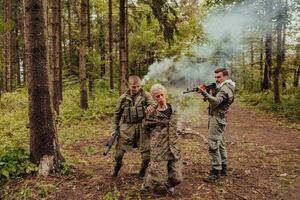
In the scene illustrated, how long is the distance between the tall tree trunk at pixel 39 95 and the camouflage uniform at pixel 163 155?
81.7 inches

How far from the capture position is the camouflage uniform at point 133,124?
22.1 feet

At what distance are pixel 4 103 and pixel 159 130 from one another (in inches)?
613

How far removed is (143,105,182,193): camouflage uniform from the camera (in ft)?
20.1

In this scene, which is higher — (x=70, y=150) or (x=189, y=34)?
(x=189, y=34)

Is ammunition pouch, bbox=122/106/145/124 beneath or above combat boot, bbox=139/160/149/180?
above

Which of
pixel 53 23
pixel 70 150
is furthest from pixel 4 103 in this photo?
pixel 70 150

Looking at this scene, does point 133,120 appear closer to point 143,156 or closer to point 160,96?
point 143,156

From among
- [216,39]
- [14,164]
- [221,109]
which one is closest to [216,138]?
[221,109]

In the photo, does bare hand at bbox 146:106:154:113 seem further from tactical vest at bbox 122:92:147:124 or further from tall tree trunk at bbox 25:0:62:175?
tall tree trunk at bbox 25:0:62:175

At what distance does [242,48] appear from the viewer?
137 feet

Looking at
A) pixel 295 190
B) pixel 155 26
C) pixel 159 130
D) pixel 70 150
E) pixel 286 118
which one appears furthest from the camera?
pixel 155 26

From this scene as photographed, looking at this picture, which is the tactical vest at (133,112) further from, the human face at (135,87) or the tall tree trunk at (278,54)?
the tall tree trunk at (278,54)

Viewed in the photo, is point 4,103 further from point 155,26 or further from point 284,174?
point 284,174

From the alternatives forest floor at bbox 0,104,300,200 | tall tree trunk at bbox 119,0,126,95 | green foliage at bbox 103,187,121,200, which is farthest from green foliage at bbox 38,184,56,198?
tall tree trunk at bbox 119,0,126,95
